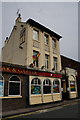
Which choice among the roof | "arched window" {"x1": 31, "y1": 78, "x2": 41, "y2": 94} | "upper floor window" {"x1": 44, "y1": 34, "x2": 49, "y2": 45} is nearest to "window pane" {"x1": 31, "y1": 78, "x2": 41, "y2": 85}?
"arched window" {"x1": 31, "y1": 78, "x2": 41, "y2": 94}

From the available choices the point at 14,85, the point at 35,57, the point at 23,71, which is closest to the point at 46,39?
the point at 35,57

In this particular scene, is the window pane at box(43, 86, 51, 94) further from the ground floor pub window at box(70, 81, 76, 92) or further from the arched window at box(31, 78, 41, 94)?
the ground floor pub window at box(70, 81, 76, 92)

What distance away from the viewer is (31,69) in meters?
12.6

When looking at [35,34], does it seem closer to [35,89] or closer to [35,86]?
[35,86]

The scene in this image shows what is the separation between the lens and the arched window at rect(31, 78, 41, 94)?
41.8 feet

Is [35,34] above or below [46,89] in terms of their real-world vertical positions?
above

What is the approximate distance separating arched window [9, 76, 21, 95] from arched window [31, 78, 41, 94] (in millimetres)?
1729

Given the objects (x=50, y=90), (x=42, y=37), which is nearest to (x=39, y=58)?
(x=42, y=37)

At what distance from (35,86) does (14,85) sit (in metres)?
2.68

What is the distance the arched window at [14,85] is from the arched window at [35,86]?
1729 millimetres

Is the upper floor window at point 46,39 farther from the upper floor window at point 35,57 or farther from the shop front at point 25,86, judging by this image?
the shop front at point 25,86

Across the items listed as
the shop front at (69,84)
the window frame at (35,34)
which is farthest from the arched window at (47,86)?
the window frame at (35,34)

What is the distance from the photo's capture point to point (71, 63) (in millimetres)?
20719

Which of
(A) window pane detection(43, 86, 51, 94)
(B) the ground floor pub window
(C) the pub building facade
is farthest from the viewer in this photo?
(B) the ground floor pub window
